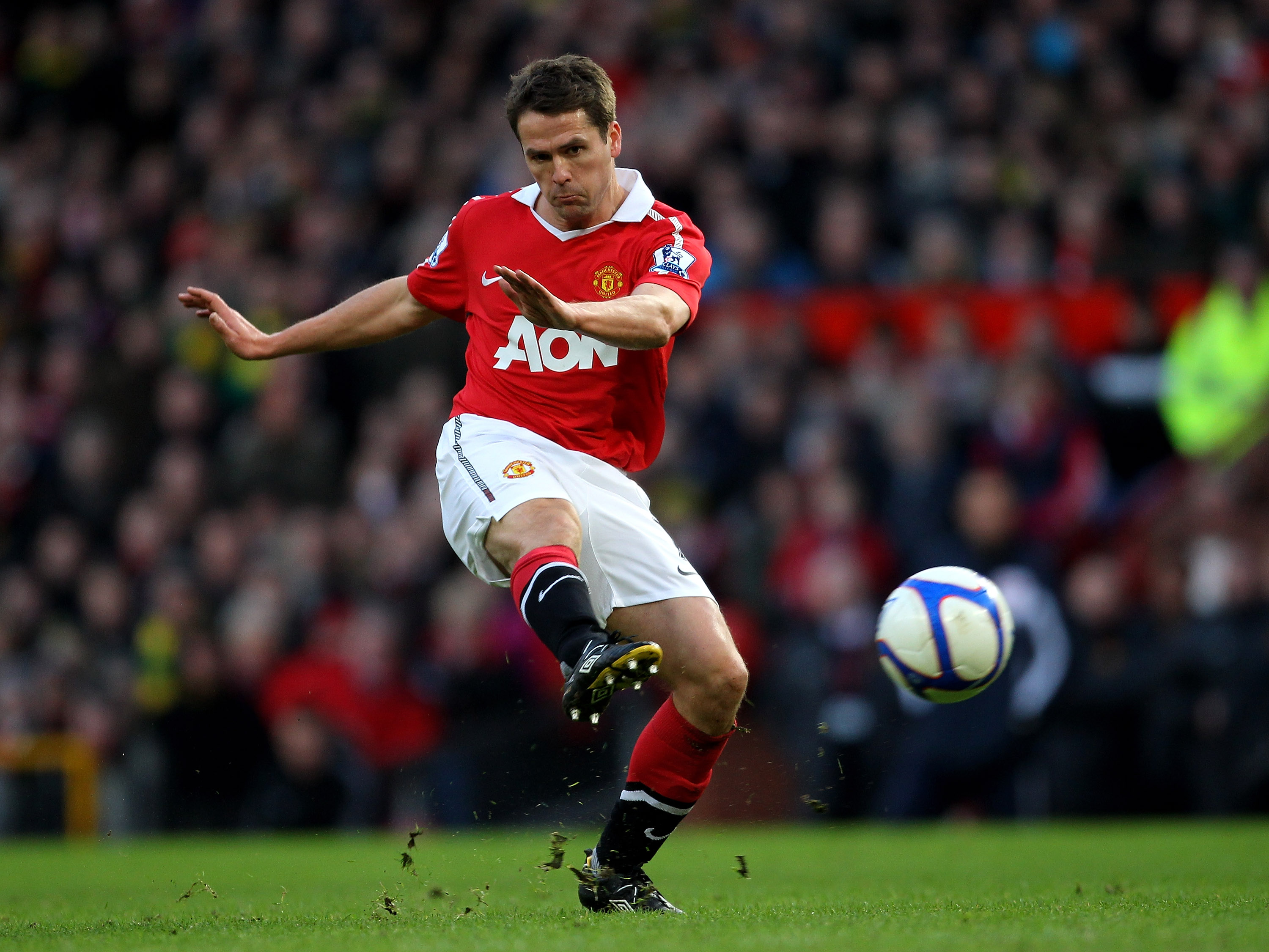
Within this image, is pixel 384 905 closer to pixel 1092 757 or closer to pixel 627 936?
pixel 627 936

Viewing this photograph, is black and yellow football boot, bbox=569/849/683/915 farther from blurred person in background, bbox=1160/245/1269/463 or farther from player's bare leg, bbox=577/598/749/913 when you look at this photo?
blurred person in background, bbox=1160/245/1269/463

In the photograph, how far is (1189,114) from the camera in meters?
12.1

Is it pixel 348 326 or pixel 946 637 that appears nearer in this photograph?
pixel 946 637

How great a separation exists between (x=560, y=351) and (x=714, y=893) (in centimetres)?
217

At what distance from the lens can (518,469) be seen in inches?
207

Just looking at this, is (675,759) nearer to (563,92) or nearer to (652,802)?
(652,802)

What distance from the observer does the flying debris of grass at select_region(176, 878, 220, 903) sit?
653 cm

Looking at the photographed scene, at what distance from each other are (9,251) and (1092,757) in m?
11.0

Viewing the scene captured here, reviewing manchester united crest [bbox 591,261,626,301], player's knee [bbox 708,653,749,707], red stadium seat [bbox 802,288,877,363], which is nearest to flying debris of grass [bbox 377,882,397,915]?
player's knee [bbox 708,653,749,707]

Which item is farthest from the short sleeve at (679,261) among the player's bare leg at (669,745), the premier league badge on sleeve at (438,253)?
the player's bare leg at (669,745)

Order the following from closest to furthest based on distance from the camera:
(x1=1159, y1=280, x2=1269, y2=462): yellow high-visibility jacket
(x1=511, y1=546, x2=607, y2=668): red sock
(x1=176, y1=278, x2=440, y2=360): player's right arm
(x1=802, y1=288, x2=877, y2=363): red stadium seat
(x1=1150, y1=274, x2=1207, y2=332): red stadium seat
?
1. (x1=511, y1=546, x2=607, y2=668): red sock
2. (x1=176, y1=278, x2=440, y2=360): player's right arm
3. (x1=1159, y1=280, x2=1269, y2=462): yellow high-visibility jacket
4. (x1=1150, y1=274, x2=1207, y2=332): red stadium seat
5. (x1=802, y1=288, x2=877, y2=363): red stadium seat

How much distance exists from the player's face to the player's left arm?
38 centimetres

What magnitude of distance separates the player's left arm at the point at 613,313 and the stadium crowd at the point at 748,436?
16.7 ft

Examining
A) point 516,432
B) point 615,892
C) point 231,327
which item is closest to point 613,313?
point 516,432
